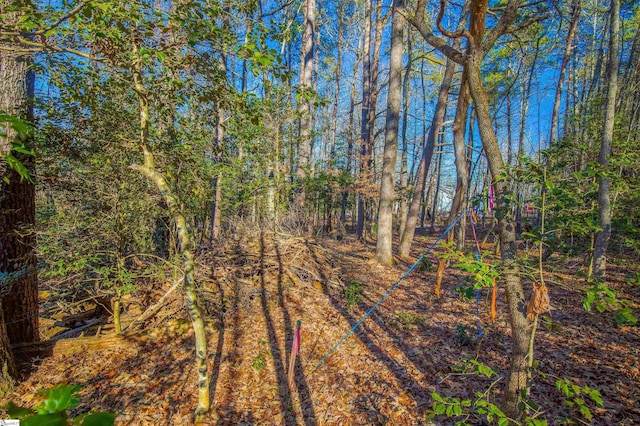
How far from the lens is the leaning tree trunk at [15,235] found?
11.3 ft

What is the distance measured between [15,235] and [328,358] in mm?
4500

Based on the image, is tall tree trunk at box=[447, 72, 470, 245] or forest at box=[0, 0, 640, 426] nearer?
forest at box=[0, 0, 640, 426]

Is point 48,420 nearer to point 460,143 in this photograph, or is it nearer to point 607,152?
point 460,143

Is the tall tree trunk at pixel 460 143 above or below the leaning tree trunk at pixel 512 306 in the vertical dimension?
above

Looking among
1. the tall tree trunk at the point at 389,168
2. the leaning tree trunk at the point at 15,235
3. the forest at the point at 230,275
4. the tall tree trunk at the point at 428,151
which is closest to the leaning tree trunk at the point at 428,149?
the tall tree trunk at the point at 428,151

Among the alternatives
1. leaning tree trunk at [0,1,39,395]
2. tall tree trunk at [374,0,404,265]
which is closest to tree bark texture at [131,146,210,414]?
leaning tree trunk at [0,1,39,395]

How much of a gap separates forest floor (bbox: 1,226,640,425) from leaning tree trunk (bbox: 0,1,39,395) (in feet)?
2.12

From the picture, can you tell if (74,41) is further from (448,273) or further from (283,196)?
(448,273)

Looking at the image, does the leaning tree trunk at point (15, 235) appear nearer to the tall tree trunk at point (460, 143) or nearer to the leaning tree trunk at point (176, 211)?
the leaning tree trunk at point (176, 211)

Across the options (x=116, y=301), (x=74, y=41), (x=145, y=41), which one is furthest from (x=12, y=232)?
(x=145, y=41)

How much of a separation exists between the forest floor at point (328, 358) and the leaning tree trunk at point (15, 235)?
0.65m

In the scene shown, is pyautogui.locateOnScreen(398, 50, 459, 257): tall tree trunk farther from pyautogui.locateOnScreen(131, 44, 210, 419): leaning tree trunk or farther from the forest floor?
pyautogui.locateOnScreen(131, 44, 210, 419): leaning tree trunk

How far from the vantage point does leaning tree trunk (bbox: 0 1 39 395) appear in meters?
3.45

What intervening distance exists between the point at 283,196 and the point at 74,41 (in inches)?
272
